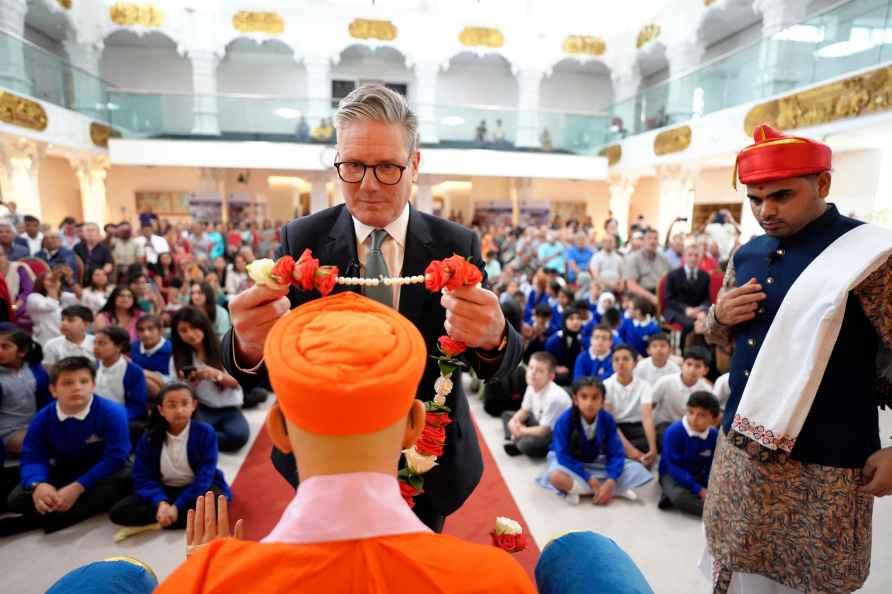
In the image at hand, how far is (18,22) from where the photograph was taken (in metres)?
11.0

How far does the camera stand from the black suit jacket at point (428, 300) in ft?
4.26

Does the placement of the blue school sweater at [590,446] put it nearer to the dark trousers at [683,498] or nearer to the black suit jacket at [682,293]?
the dark trousers at [683,498]

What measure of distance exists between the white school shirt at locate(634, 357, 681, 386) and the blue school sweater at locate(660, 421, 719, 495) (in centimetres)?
94

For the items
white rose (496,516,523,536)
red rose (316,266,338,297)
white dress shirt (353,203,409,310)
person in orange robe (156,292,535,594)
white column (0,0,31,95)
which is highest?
white column (0,0,31,95)

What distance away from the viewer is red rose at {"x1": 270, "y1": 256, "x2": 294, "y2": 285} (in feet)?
3.33

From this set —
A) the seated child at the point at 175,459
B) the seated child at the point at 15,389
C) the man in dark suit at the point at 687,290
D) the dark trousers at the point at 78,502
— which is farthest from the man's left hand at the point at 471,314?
the man in dark suit at the point at 687,290

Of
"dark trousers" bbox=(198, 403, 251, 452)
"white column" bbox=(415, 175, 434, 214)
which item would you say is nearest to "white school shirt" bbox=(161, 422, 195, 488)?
"dark trousers" bbox=(198, 403, 251, 452)

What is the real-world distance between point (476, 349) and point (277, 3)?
17482 millimetres

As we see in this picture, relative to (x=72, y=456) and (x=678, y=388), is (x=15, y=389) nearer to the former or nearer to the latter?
(x=72, y=456)

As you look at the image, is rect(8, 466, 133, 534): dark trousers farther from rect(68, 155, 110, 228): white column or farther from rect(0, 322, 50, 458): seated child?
rect(68, 155, 110, 228): white column

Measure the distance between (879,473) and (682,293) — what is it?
4201 millimetres

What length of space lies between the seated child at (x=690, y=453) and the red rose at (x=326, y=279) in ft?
9.96

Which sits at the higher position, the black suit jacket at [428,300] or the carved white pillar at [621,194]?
the carved white pillar at [621,194]

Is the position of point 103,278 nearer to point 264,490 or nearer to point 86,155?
point 264,490
